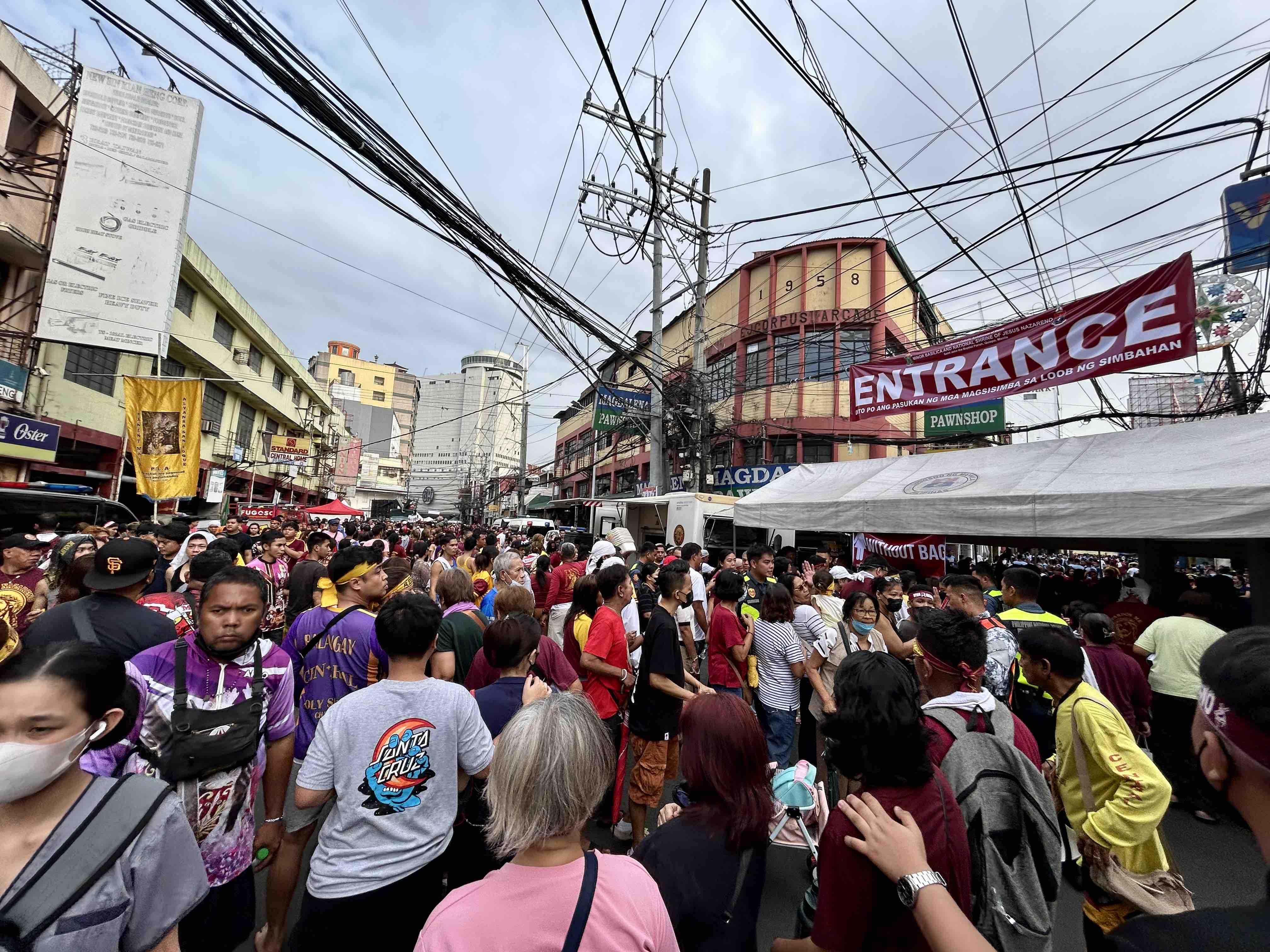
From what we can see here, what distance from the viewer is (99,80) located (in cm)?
1052

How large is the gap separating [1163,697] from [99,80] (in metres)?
19.3

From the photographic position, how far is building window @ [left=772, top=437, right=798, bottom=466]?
69.8ft

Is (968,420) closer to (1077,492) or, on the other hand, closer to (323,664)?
(1077,492)

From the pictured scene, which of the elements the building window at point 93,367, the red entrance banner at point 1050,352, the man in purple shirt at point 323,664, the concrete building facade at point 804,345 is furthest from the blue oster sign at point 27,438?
the red entrance banner at point 1050,352

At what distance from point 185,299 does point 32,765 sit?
877 inches

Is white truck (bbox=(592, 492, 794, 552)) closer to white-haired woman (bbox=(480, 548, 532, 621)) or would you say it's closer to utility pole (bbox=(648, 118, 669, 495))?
utility pole (bbox=(648, 118, 669, 495))

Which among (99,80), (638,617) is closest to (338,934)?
(638,617)

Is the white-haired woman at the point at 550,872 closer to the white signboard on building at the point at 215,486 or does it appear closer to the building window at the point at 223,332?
the white signboard on building at the point at 215,486

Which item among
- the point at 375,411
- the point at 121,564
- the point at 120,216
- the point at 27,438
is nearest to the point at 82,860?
the point at 121,564

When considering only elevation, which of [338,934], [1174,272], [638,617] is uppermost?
[1174,272]

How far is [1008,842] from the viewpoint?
69.5 inches

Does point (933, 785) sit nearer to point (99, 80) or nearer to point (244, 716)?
point (244, 716)

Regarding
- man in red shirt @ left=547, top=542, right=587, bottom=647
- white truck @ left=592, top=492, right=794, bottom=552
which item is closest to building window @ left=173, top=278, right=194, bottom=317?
white truck @ left=592, top=492, right=794, bottom=552

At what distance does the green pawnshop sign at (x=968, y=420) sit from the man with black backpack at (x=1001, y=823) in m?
13.0
